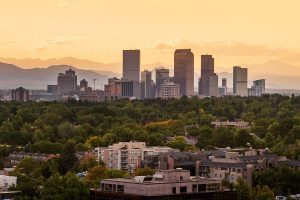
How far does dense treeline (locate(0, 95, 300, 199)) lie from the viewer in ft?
295

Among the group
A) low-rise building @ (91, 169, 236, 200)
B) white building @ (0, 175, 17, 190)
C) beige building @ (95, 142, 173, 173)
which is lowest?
white building @ (0, 175, 17, 190)

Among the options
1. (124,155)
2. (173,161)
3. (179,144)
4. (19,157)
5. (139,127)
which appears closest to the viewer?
(173,161)

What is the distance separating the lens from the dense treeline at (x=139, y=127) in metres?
90.0

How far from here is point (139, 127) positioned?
391 feet


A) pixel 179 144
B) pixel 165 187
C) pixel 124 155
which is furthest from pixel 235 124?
pixel 165 187

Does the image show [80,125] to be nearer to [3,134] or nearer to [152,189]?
[3,134]

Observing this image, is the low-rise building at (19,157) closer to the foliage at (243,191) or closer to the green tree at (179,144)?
the green tree at (179,144)

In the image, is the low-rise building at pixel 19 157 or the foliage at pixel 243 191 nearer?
the foliage at pixel 243 191

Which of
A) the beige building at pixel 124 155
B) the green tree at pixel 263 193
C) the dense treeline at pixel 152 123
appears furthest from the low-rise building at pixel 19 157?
the green tree at pixel 263 193

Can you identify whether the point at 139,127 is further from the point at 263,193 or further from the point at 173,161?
the point at 263,193

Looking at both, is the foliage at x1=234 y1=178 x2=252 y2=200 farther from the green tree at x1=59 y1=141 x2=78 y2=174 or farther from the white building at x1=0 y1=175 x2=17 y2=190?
the green tree at x1=59 y1=141 x2=78 y2=174

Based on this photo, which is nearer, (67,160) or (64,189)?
(64,189)

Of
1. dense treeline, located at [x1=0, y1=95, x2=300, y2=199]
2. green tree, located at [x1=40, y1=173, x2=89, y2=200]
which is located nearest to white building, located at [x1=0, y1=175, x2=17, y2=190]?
dense treeline, located at [x1=0, y1=95, x2=300, y2=199]

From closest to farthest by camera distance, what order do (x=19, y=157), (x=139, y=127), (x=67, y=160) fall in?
(x=67, y=160)
(x=19, y=157)
(x=139, y=127)
